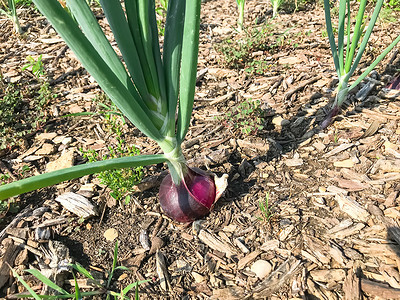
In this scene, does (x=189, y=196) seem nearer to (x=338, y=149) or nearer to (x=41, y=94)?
(x=338, y=149)

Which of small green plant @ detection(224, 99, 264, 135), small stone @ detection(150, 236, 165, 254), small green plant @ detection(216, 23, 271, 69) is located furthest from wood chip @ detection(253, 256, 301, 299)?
small green plant @ detection(216, 23, 271, 69)

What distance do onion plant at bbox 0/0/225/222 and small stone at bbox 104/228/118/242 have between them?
0.27 metres

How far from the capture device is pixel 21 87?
282 cm

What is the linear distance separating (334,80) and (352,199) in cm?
109

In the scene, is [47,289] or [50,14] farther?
[47,289]

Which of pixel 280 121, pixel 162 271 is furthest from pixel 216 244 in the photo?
pixel 280 121

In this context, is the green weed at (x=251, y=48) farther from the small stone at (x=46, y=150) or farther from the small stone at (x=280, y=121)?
the small stone at (x=46, y=150)

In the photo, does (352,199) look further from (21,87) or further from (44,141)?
(21,87)

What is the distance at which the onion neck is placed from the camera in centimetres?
154

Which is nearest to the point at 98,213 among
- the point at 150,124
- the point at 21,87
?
the point at 150,124

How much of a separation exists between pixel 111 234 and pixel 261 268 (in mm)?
724

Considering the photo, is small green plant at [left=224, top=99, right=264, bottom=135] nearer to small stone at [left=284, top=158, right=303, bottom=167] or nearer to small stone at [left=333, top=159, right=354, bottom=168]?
small stone at [left=284, top=158, right=303, bottom=167]

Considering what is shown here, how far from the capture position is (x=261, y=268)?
156 centimetres

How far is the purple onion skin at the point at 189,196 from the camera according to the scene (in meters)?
1.66
